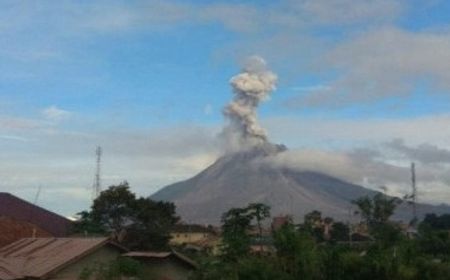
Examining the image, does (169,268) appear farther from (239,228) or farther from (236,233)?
(236,233)

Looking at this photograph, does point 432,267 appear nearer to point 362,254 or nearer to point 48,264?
point 362,254

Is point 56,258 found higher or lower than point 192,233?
lower

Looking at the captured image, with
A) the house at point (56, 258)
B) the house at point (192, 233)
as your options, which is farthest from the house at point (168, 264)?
the house at point (192, 233)

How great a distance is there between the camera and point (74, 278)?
2639 cm

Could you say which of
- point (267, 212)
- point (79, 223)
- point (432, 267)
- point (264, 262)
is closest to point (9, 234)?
point (79, 223)

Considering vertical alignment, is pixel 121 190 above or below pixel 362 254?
above

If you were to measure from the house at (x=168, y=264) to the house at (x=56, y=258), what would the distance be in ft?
3.38

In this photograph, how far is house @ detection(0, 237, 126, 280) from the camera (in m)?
25.6

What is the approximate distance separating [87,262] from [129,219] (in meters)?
21.5

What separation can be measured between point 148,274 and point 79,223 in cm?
2327

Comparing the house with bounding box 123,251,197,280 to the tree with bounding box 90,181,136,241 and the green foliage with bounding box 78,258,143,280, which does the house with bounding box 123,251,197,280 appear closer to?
the green foliage with bounding box 78,258,143,280

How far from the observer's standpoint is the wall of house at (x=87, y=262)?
2639 centimetres

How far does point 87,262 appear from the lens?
27750 millimetres

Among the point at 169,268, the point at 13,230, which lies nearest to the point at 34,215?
the point at 13,230
